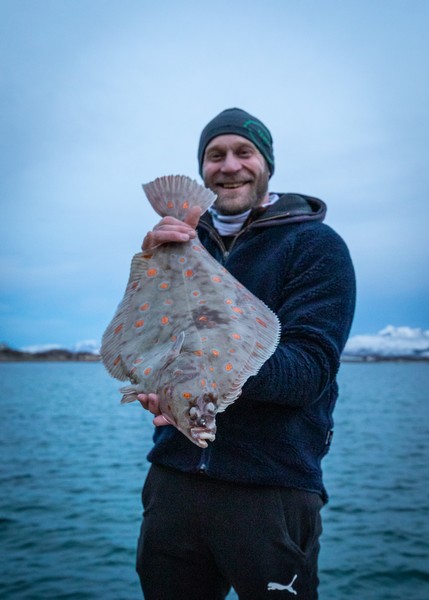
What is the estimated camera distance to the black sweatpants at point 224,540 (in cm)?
271

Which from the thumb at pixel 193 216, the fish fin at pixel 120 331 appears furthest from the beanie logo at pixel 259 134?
the fish fin at pixel 120 331

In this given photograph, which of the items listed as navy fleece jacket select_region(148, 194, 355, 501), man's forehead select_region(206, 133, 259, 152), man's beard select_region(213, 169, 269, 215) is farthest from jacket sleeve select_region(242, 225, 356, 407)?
man's forehead select_region(206, 133, 259, 152)

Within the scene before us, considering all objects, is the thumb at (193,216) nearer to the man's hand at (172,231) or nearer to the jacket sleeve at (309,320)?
the man's hand at (172,231)

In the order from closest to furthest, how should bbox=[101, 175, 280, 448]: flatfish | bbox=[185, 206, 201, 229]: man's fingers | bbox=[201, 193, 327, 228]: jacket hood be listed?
bbox=[101, 175, 280, 448]: flatfish
bbox=[185, 206, 201, 229]: man's fingers
bbox=[201, 193, 327, 228]: jacket hood

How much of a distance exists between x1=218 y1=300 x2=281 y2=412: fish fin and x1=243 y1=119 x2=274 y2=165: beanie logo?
1440 millimetres

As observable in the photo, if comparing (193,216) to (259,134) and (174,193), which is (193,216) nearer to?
(174,193)

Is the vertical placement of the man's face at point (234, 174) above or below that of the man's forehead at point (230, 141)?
below

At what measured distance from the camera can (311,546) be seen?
286cm

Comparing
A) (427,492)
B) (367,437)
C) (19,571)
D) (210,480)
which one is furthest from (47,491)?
(367,437)

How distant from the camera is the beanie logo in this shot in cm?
354

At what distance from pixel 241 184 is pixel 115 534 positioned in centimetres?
658

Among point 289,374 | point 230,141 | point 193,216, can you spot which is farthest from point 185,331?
point 230,141

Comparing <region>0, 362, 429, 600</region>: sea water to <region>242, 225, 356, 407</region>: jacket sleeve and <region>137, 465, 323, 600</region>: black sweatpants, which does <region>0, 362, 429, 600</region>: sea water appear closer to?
<region>137, 465, 323, 600</region>: black sweatpants

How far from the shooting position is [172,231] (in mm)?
2680
